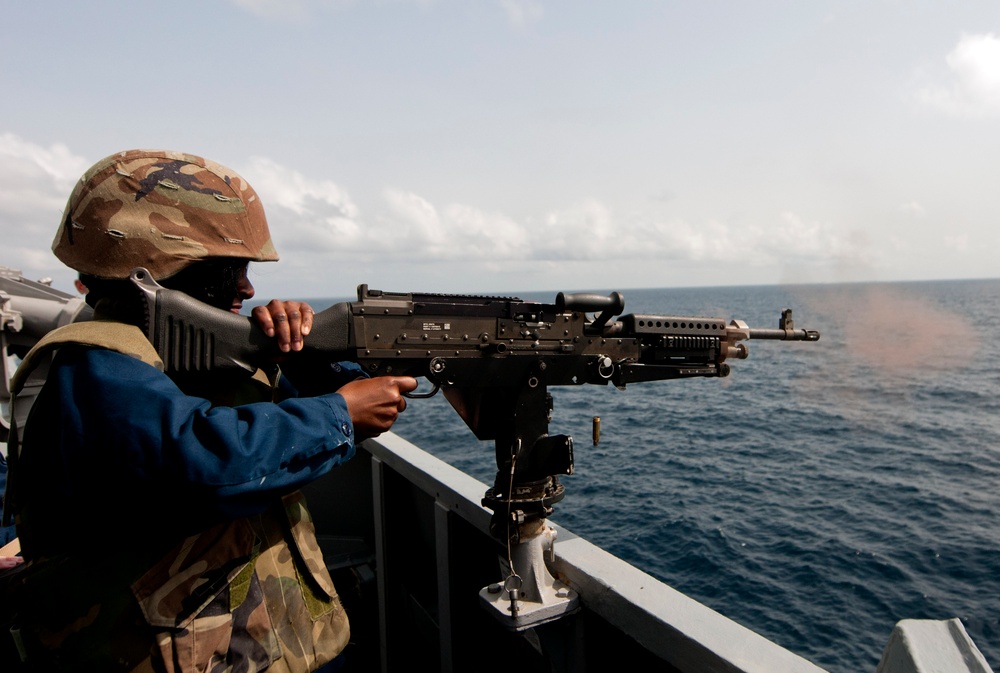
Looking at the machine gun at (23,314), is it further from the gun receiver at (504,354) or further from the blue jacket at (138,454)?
the blue jacket at (138,454)

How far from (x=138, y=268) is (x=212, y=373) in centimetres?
50

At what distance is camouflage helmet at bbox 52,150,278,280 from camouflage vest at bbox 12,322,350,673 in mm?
304

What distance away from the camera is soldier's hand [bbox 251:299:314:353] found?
2.67 metres

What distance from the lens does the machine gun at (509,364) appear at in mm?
3234

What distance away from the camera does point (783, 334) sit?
5.34 meters

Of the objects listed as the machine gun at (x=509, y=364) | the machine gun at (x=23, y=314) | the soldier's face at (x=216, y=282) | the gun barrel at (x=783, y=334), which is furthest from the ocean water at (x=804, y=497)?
the machine gun at (x=23, y=314)

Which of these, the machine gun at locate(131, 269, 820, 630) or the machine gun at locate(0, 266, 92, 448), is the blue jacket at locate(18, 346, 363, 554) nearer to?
the machine gun at locate(131, 269, 820, 630)

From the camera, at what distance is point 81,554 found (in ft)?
7.05

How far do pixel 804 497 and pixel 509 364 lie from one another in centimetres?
1905

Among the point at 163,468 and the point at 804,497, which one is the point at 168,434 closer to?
the point at 163,468

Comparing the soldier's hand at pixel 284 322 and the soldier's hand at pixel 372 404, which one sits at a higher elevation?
the soldier's hand at pixel 284 322

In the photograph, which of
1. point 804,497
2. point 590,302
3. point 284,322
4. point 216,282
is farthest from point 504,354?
point 804,497

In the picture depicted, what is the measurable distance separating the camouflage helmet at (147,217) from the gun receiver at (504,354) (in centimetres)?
37

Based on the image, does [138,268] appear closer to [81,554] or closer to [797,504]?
[81,554]
